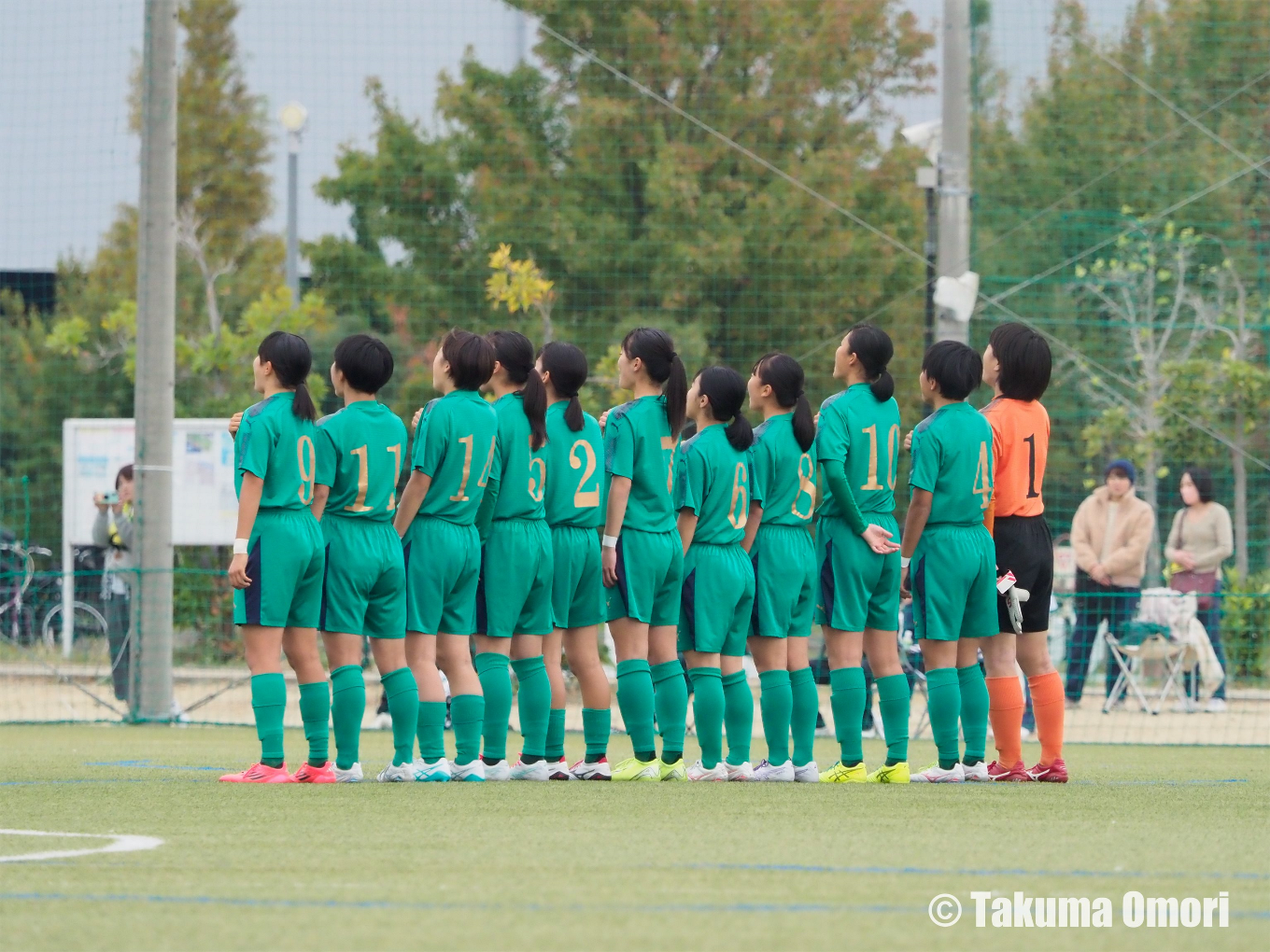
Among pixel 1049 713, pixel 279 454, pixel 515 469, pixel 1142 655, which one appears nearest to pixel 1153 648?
pixel 1142 655

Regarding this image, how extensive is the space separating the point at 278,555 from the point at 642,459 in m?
1.48

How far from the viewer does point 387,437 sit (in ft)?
24.1

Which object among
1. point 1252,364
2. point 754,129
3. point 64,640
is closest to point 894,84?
point 754,129

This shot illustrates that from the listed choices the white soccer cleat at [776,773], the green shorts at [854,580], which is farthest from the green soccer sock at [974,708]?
the white soccer cleat at [776,773]

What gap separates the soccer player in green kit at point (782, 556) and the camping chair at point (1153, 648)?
596 centimetres

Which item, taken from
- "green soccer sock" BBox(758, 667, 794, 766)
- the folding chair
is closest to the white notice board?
the folding chair

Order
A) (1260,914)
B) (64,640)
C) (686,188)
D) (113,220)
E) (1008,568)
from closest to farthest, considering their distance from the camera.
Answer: (1260,914) → (1008,568) → (64,640) → (686,188) → (113,220)

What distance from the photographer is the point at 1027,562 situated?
7801mm

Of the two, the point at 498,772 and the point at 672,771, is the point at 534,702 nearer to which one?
the point at 498,772

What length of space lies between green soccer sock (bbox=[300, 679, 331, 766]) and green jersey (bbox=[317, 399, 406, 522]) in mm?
672

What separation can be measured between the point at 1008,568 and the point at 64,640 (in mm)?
10234

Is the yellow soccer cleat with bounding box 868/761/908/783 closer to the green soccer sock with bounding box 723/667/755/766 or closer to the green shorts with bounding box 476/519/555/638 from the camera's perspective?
the green soccer sock with bounding box 723/667/755/766

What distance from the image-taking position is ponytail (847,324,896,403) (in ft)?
25.1

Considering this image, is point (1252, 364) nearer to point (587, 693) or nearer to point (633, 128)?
point (633, 128)
